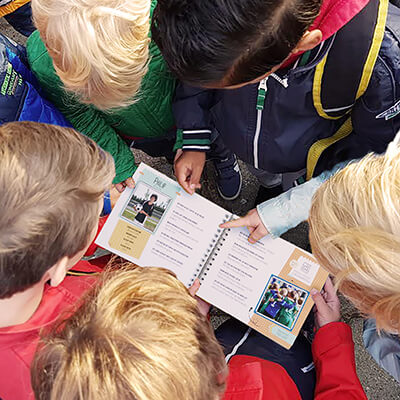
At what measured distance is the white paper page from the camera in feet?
4.38

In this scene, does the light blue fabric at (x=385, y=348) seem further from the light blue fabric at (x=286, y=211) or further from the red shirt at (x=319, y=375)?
the light blue fabric at (x=286, y=211)

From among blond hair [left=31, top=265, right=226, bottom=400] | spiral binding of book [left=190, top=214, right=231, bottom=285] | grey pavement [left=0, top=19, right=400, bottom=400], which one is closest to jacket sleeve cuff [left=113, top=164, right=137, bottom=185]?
spiral binding of book [left=190, top=214, right=231, bottom=285]

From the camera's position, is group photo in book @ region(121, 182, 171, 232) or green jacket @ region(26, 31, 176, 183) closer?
green jacket @ region(26, 31, 176, 183)

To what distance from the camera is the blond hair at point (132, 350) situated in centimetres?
70

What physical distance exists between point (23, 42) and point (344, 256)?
2.12 metres

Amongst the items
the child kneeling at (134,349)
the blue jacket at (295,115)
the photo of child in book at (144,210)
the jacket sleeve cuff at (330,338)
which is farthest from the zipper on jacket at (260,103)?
the jacket sleeve cuff at (330,338)

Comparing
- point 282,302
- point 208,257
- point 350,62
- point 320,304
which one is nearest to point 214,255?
point 208,257

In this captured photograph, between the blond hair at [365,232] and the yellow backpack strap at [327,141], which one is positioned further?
the yellow backpack strap at [327,141]

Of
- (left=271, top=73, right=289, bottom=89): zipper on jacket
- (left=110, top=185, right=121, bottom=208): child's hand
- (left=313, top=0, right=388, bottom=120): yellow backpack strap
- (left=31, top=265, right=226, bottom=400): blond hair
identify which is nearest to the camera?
(left=31, top=265, right=226, bottom=400): blond hair

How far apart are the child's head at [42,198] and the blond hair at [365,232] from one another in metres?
0.51

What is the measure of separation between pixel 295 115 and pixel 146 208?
0.58m

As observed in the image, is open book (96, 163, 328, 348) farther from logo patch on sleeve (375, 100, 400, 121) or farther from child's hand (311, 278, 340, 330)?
logo patch on sleeve (375, 100, 400, 121)

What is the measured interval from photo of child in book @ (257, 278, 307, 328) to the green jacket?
64cm

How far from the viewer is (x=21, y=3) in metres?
1.75
